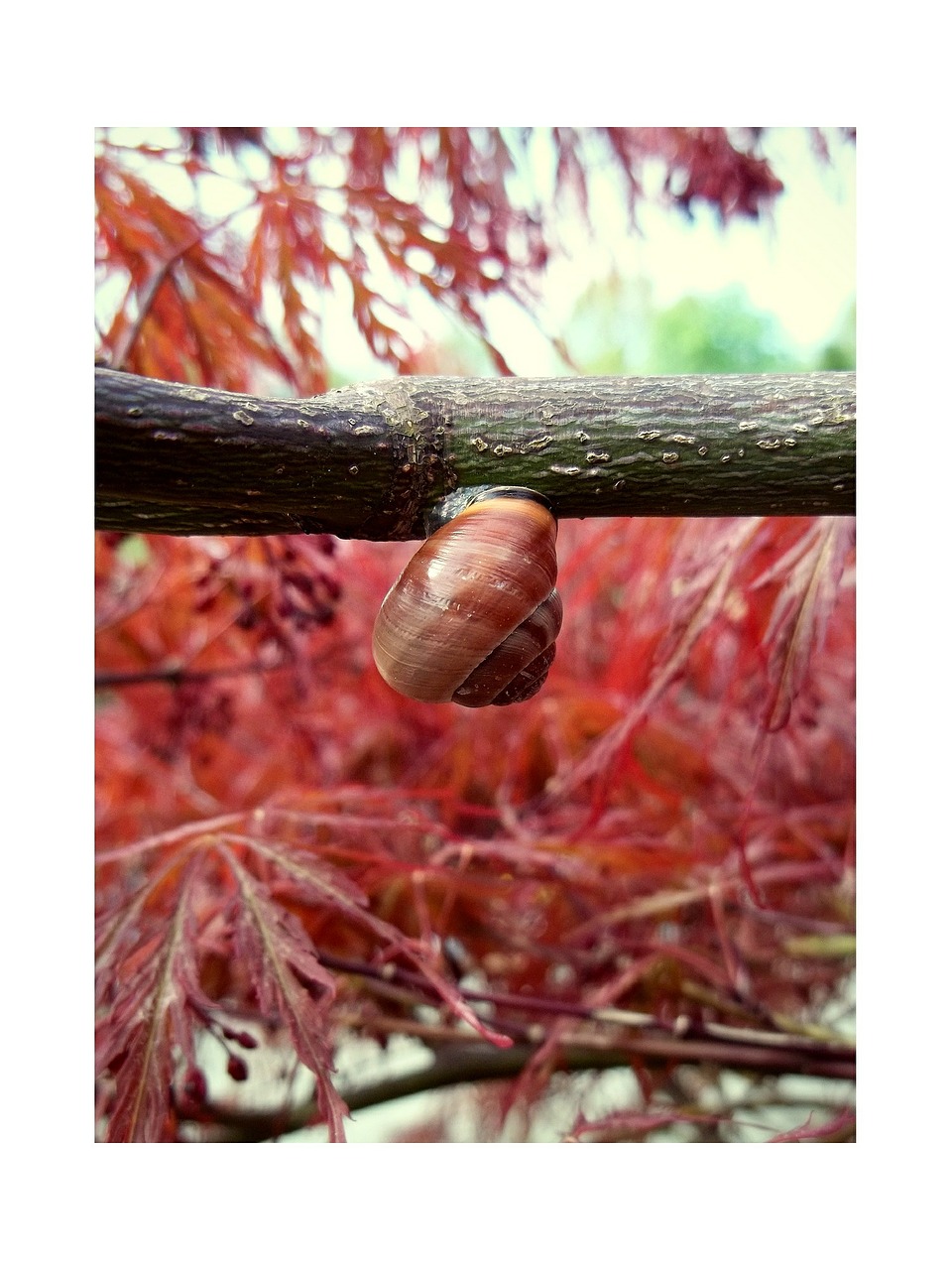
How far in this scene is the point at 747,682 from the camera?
986 millimetres

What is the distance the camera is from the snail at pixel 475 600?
44cm

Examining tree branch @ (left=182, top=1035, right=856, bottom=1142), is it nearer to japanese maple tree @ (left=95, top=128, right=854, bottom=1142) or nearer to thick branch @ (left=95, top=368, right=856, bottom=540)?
japanese maple tree @ (left=95, top=128, right=854, bottom=1142)

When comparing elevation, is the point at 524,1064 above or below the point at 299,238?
below

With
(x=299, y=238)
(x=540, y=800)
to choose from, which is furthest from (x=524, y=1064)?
(x=299, y=238)

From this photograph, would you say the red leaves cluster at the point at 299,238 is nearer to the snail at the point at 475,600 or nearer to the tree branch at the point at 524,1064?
the snail at the point at 475,600

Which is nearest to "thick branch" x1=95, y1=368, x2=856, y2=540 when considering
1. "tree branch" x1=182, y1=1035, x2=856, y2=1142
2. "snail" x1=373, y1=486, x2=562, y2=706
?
"snail" x1=373, y1=486, x2=562, y2=706

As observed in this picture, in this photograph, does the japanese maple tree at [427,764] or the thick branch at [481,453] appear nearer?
the thick branch at [481,453]

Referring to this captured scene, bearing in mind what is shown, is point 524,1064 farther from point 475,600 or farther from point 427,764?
point 475,600

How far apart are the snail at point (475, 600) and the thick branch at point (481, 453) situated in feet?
0.07

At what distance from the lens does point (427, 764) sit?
1.00 meters

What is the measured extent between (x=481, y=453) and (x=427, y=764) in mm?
582

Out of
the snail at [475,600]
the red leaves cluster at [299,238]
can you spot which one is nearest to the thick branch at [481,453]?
the snail at [475,600]
